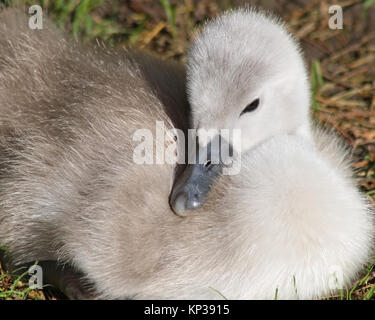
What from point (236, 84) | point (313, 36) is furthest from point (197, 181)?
point (313, 36)

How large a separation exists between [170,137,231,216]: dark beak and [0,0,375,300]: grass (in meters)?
1.08

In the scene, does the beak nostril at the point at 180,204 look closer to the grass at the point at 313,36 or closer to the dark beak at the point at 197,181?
the dark beak at the point at 197,181

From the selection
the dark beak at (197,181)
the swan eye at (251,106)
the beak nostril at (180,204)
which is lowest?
the beak nostril at (180,204)

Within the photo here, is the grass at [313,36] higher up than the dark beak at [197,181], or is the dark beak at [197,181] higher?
the grass at [313,36]

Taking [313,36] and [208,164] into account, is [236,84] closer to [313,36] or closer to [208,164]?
[208,164]

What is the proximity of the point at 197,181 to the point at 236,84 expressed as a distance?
36 centimetres

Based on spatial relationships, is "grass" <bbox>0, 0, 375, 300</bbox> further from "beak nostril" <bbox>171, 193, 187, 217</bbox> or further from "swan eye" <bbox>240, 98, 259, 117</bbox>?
"beak nostril" <bbox>171, 193, 187, 217</bbox>

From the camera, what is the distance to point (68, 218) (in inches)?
97.1

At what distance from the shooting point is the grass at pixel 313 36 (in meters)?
3.62

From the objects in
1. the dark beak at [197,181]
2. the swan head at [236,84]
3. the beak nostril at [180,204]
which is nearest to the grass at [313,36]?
the swan head at [236,84]

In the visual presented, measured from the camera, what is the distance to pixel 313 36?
408 centimetres

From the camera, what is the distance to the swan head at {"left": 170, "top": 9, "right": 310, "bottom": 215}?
2.43 metres

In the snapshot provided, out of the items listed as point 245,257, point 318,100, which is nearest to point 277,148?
point 245,257
